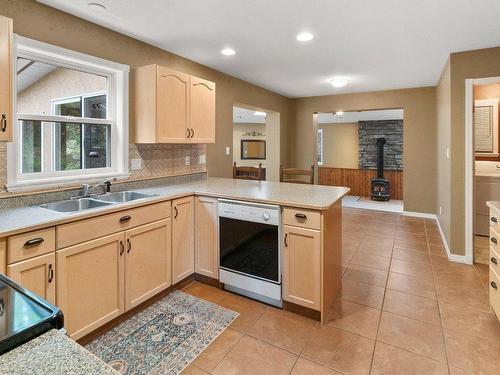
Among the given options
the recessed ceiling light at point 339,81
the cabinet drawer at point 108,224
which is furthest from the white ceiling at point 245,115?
the cabinet drawer at point 108,224

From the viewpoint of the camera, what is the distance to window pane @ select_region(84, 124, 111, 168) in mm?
2728

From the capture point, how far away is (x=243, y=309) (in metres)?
2.37

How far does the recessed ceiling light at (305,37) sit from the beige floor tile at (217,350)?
267cm

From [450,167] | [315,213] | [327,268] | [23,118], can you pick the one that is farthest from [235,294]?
[450,167]

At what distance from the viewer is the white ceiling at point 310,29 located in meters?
2.33

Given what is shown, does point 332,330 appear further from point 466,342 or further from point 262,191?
Result: point 262,191

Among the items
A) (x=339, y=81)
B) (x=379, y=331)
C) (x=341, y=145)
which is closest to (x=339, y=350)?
(x=379, y=331)

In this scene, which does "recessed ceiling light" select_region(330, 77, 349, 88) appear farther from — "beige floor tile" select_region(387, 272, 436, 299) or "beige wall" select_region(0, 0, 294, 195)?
"beige floor tile" select_region(387, 272, 436, 299)

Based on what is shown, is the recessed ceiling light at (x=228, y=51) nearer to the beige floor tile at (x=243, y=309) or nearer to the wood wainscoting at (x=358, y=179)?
the beige floor tile at (x=243, y=309)

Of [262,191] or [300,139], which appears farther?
[300,139]

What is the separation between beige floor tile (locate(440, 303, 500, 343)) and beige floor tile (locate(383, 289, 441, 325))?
65 mm

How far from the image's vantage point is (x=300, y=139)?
256 inches

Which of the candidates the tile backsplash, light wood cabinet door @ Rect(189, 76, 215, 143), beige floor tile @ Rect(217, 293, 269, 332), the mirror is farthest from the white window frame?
the mirror

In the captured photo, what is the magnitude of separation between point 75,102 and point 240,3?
5.35ft
